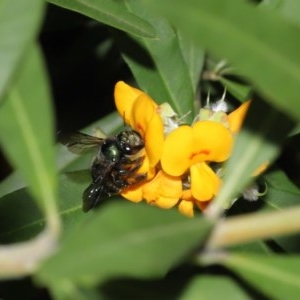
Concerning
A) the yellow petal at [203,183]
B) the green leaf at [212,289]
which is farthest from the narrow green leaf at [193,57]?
the green leaf at [212,289]

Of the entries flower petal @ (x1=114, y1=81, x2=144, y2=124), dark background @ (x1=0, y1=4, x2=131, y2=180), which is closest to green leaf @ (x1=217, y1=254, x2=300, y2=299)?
flower petal @ (x1=114, y1=81, x2=144, y2=124)

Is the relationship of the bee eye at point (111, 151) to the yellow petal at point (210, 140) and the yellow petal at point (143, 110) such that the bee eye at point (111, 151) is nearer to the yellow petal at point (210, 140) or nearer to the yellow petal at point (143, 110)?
the yellow petal at point (143, 110)

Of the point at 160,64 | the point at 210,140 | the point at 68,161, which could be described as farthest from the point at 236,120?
the point at 68,161

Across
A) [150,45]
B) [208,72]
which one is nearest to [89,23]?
[208,72]

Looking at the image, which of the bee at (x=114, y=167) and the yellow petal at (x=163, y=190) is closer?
the yellow petal at (x=163, y=190)

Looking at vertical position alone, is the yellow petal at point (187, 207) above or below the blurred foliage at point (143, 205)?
below

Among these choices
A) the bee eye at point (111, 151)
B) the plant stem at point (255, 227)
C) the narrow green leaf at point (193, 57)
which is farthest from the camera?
the narrow green leaf at point (193, 57)

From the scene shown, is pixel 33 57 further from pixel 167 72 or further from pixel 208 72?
pixel 208 72
